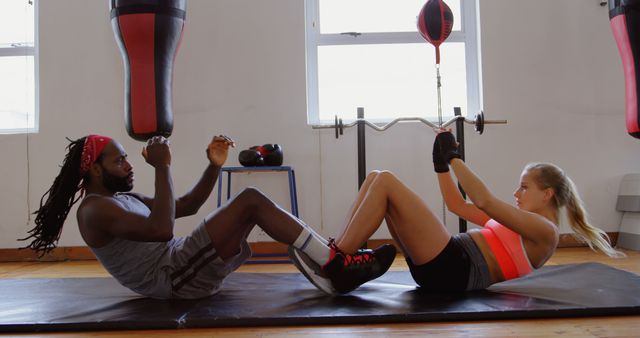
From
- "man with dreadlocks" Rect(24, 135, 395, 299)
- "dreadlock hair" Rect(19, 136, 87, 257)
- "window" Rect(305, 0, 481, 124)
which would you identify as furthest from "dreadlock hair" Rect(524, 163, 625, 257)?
"window" Rect(305, 0, 481, 124)

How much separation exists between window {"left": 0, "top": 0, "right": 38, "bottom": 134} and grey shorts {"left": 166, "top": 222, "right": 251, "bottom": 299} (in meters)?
2.91

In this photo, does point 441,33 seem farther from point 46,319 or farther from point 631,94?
point 46,319

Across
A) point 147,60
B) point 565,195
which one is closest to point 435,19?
point 565,195

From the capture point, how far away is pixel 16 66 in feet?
15.0

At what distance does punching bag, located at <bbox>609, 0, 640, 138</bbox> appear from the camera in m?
2.27

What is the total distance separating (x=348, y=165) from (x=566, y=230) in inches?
71.7

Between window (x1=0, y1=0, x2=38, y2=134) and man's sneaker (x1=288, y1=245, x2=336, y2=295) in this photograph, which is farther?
window (x1=0, y1=0, x2=38, y2=134)

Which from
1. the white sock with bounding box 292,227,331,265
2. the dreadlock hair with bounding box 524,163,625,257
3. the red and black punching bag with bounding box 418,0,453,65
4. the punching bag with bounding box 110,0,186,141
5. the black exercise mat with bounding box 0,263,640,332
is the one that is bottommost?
the black exercise mat with bounding box 0,263,640,332

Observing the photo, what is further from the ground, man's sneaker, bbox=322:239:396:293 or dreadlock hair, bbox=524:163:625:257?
dreadlock hair, bbox=524:163:625:257

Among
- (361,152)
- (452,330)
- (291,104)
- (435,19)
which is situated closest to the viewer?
(452,330)

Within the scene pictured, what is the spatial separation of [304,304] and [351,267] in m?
0.24

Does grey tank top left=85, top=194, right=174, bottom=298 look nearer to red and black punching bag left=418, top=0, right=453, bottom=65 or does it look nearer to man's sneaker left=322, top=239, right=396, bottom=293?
man's sneaker left=322, top=239, right=396, bottom=293

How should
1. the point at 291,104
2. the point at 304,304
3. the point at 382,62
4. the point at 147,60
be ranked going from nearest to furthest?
the point at 147,60 < the point at 304,304 < the point at 291,104 < the point at 382,62

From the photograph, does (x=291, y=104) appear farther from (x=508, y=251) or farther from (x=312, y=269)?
(x=508, y=251)
